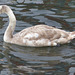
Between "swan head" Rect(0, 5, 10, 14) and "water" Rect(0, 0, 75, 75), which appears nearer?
"water" Rect(0, 0, 75, 75)

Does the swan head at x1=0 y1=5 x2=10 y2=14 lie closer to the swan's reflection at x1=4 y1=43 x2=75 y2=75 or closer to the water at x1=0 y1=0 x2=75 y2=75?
the water at x1=0 y1=0 x2=75 y2=75

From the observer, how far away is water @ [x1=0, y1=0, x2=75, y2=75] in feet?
35.1

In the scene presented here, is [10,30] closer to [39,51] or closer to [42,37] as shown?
[42,37]

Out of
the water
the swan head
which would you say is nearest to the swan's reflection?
the water

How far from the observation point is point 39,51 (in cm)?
1229

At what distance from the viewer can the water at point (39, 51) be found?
1070 centimetres

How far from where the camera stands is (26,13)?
16.5 meters

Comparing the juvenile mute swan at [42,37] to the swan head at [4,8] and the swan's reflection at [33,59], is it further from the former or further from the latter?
the swan head at [4,8]

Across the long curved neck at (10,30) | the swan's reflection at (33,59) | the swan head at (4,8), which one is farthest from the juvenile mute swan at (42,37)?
the swan head at (4,8)

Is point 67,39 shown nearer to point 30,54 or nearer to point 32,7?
point 30,54

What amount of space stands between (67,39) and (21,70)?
3.03 meters

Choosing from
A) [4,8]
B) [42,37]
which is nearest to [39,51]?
[42,37]

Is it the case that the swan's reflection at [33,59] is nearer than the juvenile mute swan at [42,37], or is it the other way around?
the swan's reflection at [33,59]

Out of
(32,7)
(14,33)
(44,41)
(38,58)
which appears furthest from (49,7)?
(38,58)
